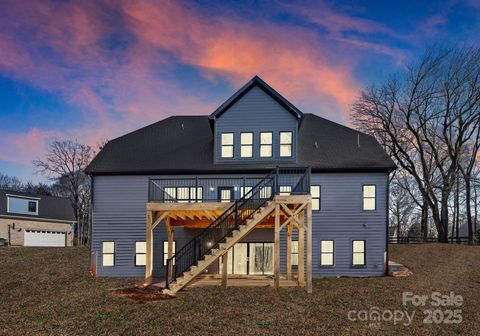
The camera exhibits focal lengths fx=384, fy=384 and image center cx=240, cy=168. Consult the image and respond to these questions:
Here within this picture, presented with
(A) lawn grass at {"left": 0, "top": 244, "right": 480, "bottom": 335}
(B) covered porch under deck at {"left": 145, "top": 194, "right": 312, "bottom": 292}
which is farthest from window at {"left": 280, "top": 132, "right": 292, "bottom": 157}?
(A) lawn grass at {"left": 0, "top": 244, "right": 480, "bottom": 335}

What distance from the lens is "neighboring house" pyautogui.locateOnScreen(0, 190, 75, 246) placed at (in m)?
40.6

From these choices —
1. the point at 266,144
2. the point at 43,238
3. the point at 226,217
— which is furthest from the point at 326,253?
the point at 43,238

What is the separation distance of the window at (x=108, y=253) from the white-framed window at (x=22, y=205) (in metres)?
25.4

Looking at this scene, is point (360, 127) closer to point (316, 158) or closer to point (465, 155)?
point (465, 155)

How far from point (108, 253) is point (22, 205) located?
26.8 m

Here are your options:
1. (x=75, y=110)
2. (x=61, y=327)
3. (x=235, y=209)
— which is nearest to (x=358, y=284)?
(x=235, y=209)

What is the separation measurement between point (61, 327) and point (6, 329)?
4.83 feet

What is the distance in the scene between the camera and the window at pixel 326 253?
70.1 ft

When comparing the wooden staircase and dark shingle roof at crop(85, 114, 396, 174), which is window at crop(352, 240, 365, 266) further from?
the wooden staircase

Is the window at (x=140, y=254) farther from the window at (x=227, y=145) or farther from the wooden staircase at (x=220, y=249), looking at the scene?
the window at (x=227, y=145)

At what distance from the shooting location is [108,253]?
72.1 ft

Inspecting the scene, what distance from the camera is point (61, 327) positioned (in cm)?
1094

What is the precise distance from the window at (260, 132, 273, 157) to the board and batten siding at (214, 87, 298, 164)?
179 millimetres

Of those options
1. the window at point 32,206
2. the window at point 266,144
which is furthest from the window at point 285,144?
the window at point 32,206
